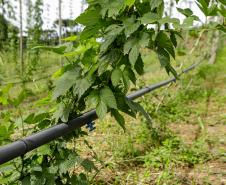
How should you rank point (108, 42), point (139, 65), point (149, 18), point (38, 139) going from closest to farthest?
point (38, 139), point (149, 18), point (108, 42), point (139, 65)

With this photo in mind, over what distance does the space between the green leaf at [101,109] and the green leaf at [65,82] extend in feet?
0.59

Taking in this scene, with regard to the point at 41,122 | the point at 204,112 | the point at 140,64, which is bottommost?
the point at 204,112

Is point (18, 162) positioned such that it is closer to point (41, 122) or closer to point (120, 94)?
point (41, 122)

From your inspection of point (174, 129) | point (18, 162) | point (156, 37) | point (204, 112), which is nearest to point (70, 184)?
point (18, 162)

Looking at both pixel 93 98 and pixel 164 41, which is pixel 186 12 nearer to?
pixel 164 41

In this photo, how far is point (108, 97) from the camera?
5.90ft

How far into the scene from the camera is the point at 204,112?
6.15 meters

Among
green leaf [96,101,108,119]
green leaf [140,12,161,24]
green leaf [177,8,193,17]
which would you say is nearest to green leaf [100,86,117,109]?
green leaf [96,101,108,119]

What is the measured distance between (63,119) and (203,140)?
2556 mm

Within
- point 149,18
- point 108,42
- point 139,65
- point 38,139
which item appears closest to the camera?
point 38,139

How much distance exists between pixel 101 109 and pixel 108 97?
0.08 m

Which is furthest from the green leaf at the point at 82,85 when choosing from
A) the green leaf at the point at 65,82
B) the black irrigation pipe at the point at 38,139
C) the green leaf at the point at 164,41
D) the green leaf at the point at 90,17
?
the green leaf at the point at 164,41

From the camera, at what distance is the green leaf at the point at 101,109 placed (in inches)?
67.7

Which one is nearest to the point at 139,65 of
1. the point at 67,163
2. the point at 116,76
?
the point at 116,76
